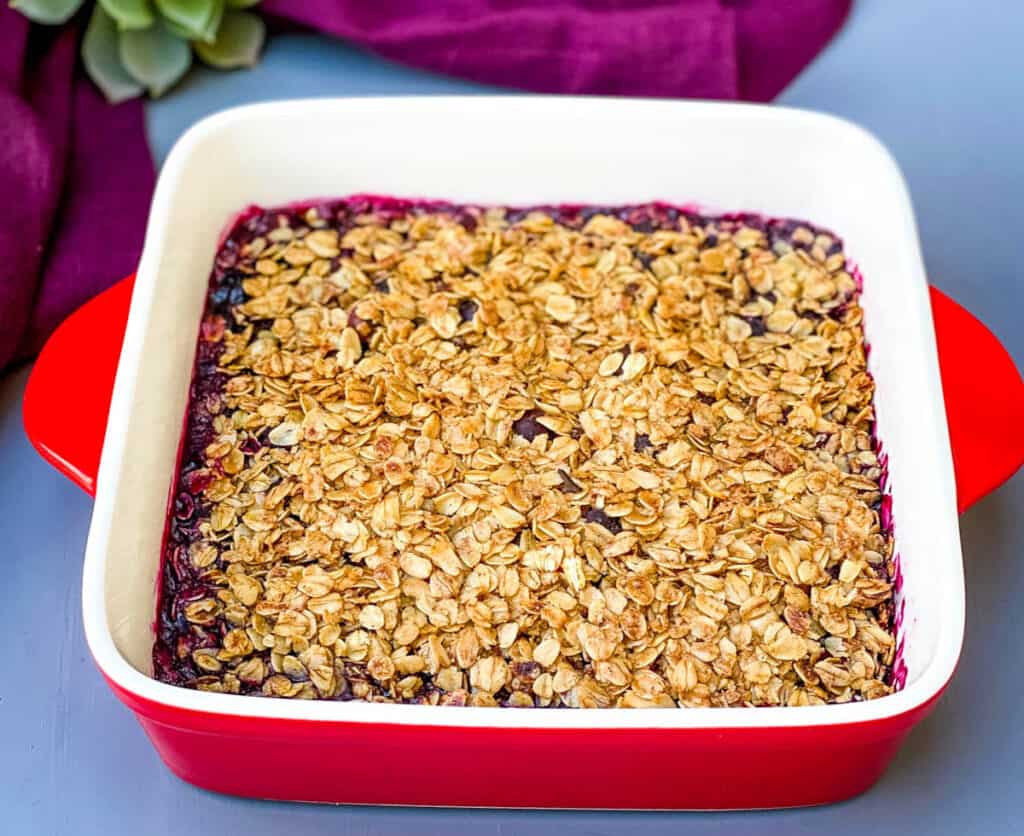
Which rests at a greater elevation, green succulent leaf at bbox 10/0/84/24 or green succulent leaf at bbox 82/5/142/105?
green succulent leaf at bbox 10/0/84/24

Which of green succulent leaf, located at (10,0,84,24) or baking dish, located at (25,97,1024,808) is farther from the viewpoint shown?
green succulent leaf, located at (10,0,84,24)

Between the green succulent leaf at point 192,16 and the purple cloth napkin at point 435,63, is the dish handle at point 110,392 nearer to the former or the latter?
the purple cloth napkin at point 435,63

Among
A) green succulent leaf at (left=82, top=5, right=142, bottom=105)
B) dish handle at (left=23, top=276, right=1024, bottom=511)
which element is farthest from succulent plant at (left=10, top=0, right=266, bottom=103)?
dish handle at (left=23, top=276, right=1024, bottom=511)

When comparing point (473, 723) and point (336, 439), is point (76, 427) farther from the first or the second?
point (473, 723)

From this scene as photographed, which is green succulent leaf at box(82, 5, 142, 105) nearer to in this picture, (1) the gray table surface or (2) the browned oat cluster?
(1) the gray table surface

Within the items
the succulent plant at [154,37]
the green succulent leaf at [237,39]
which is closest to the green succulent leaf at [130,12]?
the succulent plant at [154,37]
